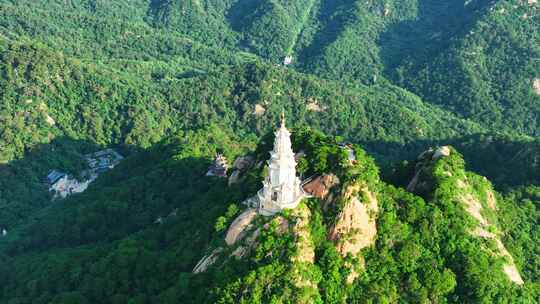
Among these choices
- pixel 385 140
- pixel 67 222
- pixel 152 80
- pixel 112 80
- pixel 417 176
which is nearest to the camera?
pixel 417 176

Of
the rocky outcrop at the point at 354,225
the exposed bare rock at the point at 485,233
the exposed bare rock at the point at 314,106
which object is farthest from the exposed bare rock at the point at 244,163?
the exposed bare rock at the point at 314,106

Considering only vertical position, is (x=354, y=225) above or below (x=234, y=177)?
above

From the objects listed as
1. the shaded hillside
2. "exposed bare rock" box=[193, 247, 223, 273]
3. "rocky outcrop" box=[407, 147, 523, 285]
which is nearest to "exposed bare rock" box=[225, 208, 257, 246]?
"exposed bare rock" box=[193, 247, 223, 273]

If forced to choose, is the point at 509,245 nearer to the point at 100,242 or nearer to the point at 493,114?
the point at 100,242

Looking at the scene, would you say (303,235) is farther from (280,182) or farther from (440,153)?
(440,153)

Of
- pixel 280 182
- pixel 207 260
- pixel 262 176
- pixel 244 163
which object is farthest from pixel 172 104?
pixel 280 182

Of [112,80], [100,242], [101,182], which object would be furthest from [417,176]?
[112,80]

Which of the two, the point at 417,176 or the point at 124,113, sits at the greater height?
the point at 417,176
